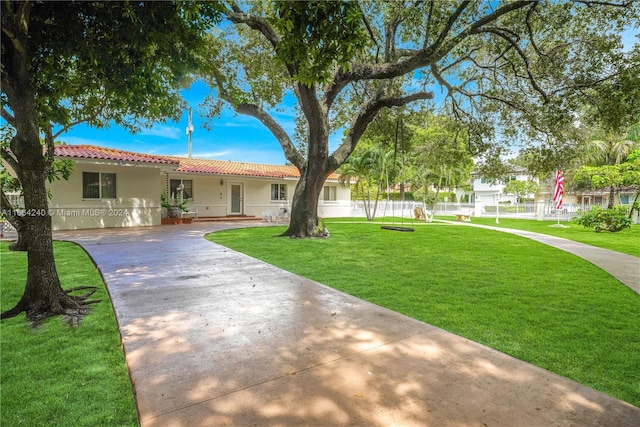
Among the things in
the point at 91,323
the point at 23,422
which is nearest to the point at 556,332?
the point at 23,422

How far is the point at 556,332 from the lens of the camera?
12.5 feet

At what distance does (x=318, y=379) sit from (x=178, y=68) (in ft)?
16.8

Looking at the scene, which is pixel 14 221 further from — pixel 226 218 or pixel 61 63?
pixel 226 218

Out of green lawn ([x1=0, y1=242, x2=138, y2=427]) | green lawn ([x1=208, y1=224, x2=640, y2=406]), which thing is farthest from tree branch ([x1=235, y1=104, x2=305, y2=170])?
green lawn ([x1=0, y1=242, x2=138, y2=427])

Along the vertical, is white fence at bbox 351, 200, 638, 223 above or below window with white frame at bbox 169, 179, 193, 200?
below

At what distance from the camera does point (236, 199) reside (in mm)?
22328

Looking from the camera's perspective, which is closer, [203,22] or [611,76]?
[203,22]

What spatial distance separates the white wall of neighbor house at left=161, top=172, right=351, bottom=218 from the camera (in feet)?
66.7

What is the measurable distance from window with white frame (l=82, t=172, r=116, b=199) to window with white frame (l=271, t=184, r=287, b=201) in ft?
33.6

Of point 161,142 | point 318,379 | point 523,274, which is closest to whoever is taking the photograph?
point 318,379

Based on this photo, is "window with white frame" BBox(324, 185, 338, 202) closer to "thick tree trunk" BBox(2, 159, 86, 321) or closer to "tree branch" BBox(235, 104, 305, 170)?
"tree branch" BBox(235, 104, 305, 170)

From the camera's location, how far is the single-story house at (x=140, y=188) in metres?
14.2

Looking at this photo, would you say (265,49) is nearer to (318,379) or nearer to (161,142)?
(318,379)

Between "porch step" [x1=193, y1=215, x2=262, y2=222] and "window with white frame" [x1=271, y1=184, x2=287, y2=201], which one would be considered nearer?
"porch step" [x1=193, y1=215, x2=262, y2=222]
